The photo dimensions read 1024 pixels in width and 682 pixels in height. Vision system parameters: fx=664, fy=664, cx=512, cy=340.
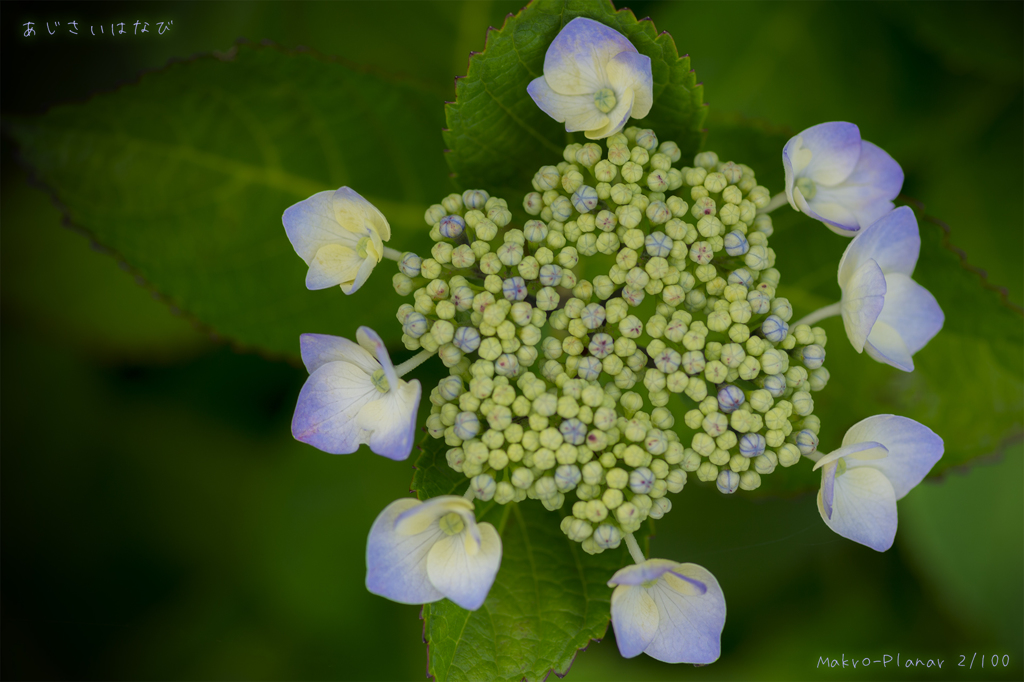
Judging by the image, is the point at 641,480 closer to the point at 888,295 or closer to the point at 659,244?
the point at 659,244

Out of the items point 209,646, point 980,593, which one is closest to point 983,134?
point 980,593

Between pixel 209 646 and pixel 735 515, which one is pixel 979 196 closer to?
pixel 735 515

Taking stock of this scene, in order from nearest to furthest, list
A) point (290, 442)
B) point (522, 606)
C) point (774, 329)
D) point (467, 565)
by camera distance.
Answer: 1. point (467, 565)
2. point (774, 329)
3. point (522, 606)
4. point (290, 442)

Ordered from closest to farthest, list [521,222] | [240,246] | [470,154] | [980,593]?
1. [470,154]
2. [521,222]
3. [240,246]
4. [980,593]

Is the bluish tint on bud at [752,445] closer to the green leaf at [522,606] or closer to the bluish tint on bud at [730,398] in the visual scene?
the bluish tint on bud at [730,398]

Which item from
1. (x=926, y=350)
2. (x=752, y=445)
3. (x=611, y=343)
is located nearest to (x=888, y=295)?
(x=926, y=350)

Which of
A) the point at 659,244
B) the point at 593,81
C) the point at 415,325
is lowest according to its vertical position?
the point at 415,325

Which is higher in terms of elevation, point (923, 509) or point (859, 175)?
point (859, 175)

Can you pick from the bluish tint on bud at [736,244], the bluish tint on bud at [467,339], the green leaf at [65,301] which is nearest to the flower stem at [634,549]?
the bluish tint on bud at [467,339]
